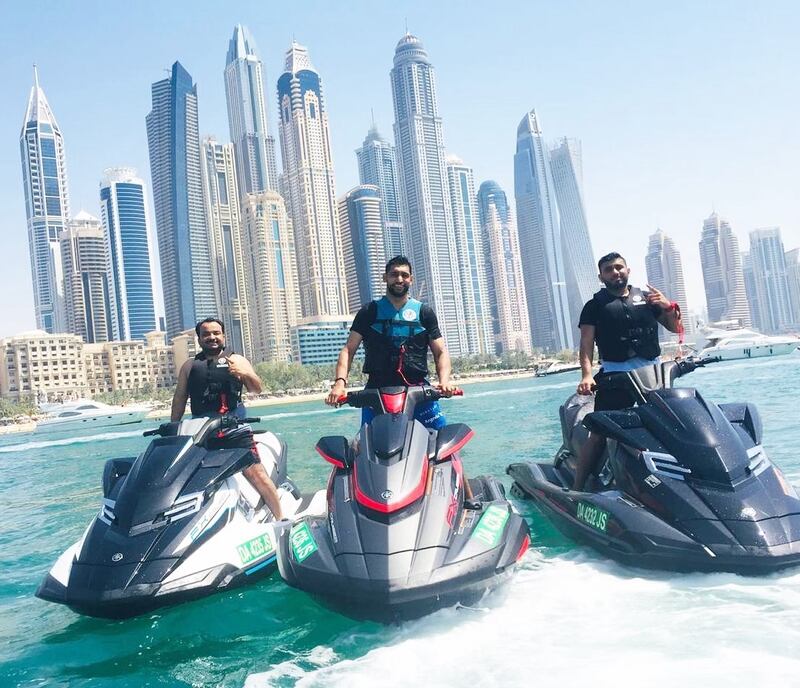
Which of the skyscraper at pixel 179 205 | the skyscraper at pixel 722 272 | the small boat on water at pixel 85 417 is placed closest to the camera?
the small boat on water at pixel 85 417

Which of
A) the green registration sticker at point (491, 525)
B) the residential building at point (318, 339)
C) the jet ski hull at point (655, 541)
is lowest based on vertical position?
the jet ski hull at point (655, 541)

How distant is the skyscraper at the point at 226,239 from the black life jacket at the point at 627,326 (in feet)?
449

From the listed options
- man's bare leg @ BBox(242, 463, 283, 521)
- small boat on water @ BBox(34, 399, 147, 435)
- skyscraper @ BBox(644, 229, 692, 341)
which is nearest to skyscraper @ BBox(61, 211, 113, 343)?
small boat on water @ BBox(34, 399, 147, 435)

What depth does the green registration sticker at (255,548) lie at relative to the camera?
3.91 metres

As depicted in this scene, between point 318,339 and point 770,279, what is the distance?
12351 cm

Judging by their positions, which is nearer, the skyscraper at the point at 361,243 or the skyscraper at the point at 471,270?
the skyscraper at the point at 361,243

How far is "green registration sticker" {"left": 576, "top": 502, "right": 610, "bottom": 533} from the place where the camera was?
376 cm

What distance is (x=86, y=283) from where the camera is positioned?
530 ft

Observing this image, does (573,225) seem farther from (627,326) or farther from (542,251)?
(627,326)

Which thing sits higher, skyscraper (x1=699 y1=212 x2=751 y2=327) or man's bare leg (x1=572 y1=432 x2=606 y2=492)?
skyscraper (x1=699 y1=212 x2=751 y2=327)

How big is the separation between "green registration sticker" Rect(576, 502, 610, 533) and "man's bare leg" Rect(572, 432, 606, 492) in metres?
0.42

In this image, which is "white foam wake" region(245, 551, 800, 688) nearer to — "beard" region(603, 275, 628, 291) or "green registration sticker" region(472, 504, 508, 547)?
"green registration sticker" region(472, 504, 508, 547)

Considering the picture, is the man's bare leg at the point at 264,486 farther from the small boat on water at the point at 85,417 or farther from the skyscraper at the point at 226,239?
the skyscraper at the point at 226,239

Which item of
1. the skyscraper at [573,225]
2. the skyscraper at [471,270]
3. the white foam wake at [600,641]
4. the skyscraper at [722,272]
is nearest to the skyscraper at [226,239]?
the skyscraper at [471,270]
